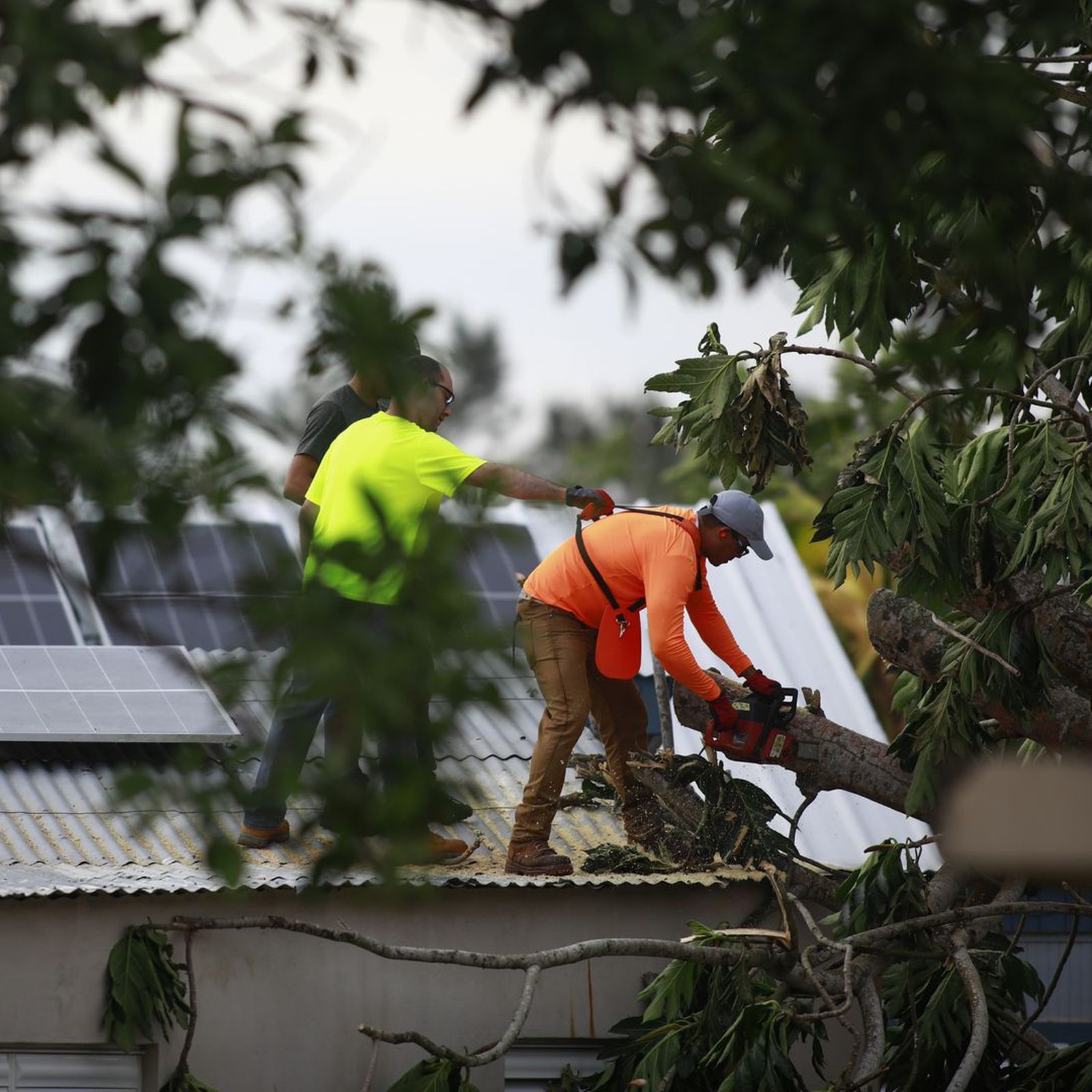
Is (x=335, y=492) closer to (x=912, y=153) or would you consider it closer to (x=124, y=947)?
(x=124, y=947)

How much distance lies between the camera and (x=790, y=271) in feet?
22.3

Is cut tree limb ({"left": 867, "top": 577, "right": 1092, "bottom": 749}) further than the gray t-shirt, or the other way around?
the gray t-shirt

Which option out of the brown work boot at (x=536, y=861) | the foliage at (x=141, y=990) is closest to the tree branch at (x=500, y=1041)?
the foliage at (x=141, y=990)

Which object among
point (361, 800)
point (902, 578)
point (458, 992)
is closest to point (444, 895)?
point (458, 992)

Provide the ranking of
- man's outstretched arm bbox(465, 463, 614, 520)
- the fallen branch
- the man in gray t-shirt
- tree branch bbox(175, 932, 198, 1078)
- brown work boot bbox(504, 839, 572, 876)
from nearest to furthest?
man's outstretched arm bbox(465, 463, 614, 520) < tree branch bbox(175, 932, 198, 1078) < the fallen branch < brown work boot bbox(504, 839, 572, 876) < the man in gray t-shirt

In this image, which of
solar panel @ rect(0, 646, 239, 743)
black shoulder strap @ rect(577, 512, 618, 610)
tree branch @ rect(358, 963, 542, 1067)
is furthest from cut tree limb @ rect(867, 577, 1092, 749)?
solar panel @ rect(0, 646, 239, 743)

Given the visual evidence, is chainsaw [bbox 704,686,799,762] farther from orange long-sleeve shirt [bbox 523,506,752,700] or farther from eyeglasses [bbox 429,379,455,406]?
eyeglasses [bbox 429,379,455,406]

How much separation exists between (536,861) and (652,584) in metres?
1.25

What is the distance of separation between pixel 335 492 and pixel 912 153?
3850 millimetres

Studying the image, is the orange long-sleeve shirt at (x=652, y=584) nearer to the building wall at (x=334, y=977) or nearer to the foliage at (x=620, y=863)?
the foliage at (x=620, y=863)

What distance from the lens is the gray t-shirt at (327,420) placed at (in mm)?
7641

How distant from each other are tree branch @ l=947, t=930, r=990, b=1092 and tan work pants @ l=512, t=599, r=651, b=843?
5.25ft

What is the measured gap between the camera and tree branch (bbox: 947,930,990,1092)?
5.92 meters

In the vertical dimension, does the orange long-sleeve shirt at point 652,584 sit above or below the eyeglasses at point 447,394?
below
